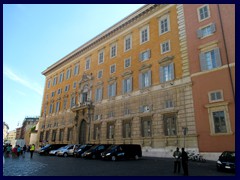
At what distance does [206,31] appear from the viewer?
23.1 metres

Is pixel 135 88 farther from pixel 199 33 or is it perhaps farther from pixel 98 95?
pixel 199 33

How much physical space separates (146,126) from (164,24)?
1384 cm

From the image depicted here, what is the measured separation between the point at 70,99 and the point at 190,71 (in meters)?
25.4

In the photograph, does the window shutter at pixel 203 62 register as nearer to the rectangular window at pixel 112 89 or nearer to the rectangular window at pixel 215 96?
the rectangular window at pixel 215 96

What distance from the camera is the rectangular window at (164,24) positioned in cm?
2764

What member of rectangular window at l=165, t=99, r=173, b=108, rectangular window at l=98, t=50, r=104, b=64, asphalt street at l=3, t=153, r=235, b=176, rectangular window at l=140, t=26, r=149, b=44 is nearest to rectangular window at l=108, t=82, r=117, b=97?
rectangular window at l=98, t=50, r=104, b=64

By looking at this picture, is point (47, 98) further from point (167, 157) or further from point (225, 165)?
point (225, 165)

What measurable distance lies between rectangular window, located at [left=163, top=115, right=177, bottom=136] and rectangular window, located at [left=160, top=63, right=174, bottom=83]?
4627 mm

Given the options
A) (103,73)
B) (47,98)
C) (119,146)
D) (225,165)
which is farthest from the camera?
(47,98)

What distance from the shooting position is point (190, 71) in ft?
76.3

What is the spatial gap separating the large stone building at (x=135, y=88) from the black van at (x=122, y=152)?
3482 mm

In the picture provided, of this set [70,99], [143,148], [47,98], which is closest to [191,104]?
[143,148]

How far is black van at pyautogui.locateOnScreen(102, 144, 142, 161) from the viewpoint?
1986 cm

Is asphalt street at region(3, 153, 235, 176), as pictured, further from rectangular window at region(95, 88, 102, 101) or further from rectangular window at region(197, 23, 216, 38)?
rectangular window at region(95, 88, 102, 101)
